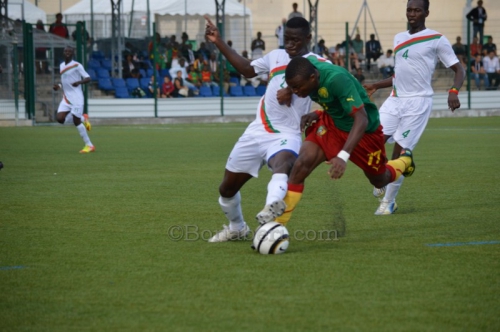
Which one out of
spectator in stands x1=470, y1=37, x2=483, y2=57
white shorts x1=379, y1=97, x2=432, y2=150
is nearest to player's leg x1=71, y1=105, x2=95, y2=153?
white shorts x1=379, y1=97, x2=432, y2=150

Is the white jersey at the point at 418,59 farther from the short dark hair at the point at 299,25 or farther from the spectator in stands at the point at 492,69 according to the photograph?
the spectator in stands at the point at 492,69

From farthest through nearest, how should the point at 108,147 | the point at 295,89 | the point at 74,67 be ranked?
the point at 74,67 → the point at 108,147 → the point at 295,89

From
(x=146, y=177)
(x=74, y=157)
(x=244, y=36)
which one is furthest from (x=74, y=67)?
(x=244, y=36)

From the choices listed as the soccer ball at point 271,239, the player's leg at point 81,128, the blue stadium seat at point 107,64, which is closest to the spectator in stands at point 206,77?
the blue stadium seat at point 107,64

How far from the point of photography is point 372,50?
32219 millimetres

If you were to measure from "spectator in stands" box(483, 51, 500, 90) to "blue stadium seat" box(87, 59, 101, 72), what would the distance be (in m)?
14.3

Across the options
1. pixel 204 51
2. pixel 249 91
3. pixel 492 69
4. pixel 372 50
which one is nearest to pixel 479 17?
pixel 492 69

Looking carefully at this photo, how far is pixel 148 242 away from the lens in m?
7.59

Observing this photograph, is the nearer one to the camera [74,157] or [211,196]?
[211,196]

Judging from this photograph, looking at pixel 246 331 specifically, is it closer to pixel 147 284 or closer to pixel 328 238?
pixel 147 284

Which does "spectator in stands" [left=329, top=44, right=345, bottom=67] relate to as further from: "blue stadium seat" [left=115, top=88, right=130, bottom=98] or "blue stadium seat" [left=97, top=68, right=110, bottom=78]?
"blue stadium seat" [left=97, top=68, right=110, bottom=78]

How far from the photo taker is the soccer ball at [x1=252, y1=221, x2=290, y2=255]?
268 inches

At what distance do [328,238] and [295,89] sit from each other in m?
1.59

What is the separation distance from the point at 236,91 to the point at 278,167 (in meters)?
24.1
